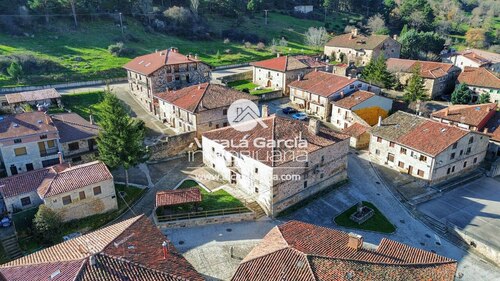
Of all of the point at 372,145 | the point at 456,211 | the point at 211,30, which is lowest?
the point at 456,211

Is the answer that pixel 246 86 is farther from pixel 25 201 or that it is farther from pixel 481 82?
pixel 25 201

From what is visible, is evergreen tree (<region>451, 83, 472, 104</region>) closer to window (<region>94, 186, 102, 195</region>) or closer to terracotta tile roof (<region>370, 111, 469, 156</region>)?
terracotta tile roof (<region>370, 111, 469, 156</region>)

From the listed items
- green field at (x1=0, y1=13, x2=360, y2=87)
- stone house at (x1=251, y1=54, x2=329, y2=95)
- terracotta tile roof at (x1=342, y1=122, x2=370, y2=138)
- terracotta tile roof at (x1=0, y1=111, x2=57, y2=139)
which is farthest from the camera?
green field at (x1=0, y1=13, x2=360, y2=87)

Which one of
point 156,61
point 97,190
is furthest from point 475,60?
point 97,190

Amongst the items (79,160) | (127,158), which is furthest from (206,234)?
(79,160)

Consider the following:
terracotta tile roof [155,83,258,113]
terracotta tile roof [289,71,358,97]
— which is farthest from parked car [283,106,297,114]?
terracotta tile roof [155,83,258,113]

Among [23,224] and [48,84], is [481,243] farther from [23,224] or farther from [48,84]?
[48,84]

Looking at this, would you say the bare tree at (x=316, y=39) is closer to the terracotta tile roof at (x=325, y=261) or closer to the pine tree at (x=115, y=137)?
the pine tree at (x=115, y=137)
